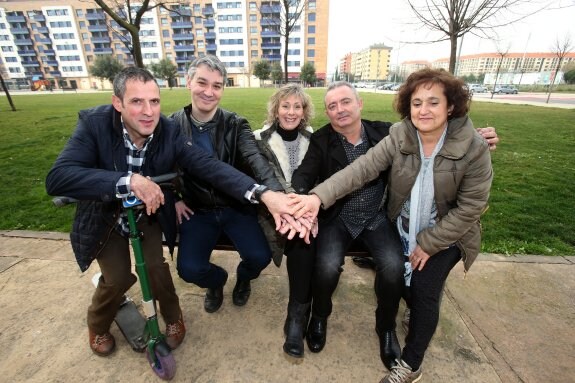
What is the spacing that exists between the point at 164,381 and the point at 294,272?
106 centimetres

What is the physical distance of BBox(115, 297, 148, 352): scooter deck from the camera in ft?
7.28

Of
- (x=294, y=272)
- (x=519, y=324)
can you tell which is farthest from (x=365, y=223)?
(x=519, y=324)

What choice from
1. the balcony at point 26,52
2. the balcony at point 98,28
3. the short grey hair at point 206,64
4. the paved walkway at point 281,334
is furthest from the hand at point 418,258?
the balcony at point 26,52

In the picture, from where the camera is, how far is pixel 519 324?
2.42 m

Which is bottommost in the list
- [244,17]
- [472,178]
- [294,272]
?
[294,272]

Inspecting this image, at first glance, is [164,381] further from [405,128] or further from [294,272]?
[405,128]

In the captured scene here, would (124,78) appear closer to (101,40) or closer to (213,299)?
(213,299)

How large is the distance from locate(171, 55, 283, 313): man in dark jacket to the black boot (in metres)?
0.45

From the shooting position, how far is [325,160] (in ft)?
8.38

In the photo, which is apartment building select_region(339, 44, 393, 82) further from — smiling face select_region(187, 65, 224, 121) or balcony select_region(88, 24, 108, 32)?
smiling face select_region(187, 65, 224, 121)

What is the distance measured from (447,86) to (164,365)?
2.48 metres

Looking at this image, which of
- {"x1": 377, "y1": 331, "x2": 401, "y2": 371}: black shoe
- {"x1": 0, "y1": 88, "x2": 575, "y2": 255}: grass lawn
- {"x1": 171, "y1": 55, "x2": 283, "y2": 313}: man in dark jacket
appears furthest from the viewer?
{"x1": 0, "y1": 88, "x2": 575, "y2": 255}: grass lawn

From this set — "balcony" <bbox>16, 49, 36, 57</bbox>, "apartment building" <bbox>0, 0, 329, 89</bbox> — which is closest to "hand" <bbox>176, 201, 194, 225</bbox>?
"apartment building" <bbox>0, 0, 329, 89</bbox>

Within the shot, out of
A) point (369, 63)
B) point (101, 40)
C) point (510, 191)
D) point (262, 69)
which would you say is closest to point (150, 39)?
point (101, 40)
